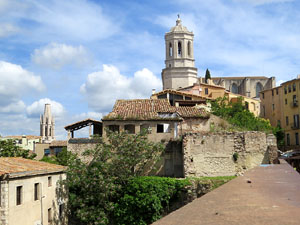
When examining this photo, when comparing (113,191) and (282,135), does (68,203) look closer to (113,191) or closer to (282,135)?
(113,191)

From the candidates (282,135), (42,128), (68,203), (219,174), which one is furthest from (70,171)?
(42,128)

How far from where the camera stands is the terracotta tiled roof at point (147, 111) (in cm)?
2891

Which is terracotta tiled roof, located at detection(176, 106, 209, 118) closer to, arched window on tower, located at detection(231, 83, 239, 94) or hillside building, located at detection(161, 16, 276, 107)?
hillside building, located at detection(161, 16, 276, 107)

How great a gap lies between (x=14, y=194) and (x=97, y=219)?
604 centimetres

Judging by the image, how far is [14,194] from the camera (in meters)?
18.8

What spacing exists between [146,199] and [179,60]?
51703mm

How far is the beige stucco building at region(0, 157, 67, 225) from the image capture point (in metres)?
18.2

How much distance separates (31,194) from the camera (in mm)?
20531

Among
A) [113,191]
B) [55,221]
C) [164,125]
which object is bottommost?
[55,221]

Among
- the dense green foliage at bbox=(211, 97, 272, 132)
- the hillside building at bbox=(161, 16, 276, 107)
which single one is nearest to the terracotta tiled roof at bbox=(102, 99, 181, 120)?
the dense green foliage at bbox=(211, 97, 272, 132)

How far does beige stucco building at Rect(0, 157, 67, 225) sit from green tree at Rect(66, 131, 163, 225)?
988 millimetres

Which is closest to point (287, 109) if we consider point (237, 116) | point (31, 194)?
point (237, 116)

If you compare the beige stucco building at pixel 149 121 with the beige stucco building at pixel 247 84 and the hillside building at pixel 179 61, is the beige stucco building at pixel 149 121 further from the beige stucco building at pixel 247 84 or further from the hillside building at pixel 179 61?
the beige stucco building at pixel 247 84

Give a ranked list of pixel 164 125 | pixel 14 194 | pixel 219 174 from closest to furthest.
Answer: pixel 14 194
pixel 219 174
pixel 164 125
